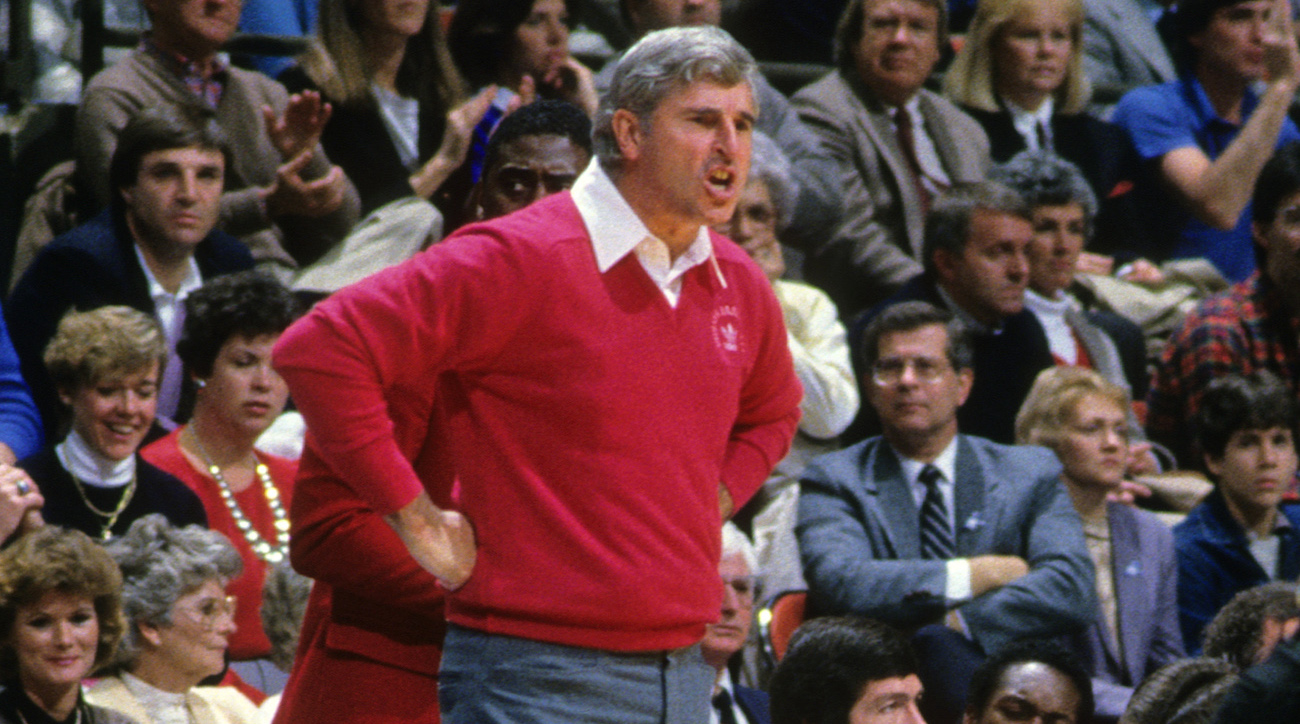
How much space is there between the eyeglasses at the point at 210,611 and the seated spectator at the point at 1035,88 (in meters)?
3.53

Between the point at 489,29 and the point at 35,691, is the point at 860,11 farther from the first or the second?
the point at 35,691

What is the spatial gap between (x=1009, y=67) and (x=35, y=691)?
4.27m

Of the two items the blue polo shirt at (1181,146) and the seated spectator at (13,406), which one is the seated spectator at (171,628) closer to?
the seated spectator at (13,406)

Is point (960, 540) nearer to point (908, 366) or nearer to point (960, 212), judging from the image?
point (908, 366)

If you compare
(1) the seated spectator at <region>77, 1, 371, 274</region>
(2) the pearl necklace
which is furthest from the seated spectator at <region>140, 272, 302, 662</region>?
(1) the seated spectator at <region>77, 1, 371, 274</region>

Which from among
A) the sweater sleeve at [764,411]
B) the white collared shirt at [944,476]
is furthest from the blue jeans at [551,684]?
the white collared shirt at [944,476]

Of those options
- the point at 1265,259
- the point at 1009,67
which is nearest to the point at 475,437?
the point at 1265,259

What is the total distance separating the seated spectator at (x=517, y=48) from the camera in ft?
18.9

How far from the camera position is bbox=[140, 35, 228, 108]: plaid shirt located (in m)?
5.34

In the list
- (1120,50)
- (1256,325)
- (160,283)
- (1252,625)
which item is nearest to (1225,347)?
(1256,325)

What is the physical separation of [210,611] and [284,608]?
0.73 feet

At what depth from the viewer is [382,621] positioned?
253 centimetres

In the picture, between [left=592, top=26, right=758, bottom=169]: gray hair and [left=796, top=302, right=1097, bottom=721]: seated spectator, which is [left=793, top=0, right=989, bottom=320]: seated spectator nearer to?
[left=796, top=302, right=1097, bottom=721]: seated spectator

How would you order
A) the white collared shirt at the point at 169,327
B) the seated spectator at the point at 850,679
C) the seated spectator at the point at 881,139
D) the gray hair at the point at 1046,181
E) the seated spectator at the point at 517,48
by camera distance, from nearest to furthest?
the seated spectator at the point at 850,679, the white collared shirt at the point at 169,327, the seated spectator at the point at 517,48, the gray hair at the point at 1046,181, the seated spectator at the point at 881,139
